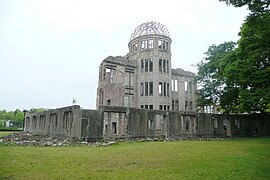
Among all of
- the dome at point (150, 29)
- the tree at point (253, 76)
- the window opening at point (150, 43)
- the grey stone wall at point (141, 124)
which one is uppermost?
the dome at point (150, 29)

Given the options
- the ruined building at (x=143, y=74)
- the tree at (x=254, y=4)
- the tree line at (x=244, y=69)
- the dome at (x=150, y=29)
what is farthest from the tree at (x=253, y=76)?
the dome at (x=150, y=29)

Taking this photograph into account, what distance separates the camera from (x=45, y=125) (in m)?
25.4

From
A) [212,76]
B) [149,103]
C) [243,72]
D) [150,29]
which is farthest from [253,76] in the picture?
[150,29]

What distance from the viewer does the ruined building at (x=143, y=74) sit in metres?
34.2

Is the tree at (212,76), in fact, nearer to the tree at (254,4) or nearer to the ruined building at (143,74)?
the ruined building at (143,74)

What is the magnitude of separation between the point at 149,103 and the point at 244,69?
52.8 feet

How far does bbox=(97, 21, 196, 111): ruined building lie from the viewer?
34.2 m

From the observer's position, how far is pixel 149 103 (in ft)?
114

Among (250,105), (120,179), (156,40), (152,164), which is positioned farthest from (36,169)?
(156,40)

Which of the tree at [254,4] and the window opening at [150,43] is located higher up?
the window opening at [150,43]

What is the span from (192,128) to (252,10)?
15437 mm

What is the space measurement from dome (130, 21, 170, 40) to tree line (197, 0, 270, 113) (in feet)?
28.2

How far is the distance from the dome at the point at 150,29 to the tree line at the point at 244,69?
8609 mm

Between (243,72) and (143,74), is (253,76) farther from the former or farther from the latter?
(143,74)
